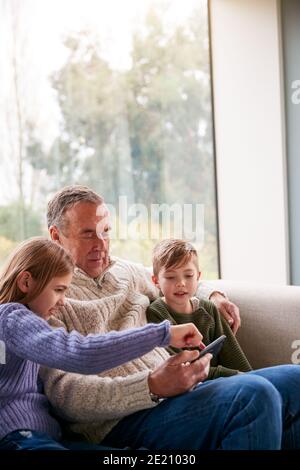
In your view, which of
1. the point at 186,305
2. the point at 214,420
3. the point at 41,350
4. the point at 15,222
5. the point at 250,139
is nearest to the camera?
the point at 41,350

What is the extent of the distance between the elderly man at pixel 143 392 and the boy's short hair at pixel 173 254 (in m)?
0.17

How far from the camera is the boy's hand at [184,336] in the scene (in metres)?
1.48

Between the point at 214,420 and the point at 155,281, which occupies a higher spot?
the point at 155,281

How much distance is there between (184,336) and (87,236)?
0.42m

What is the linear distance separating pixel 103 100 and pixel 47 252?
167cm

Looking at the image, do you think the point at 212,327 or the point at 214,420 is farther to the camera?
the point at 212,327

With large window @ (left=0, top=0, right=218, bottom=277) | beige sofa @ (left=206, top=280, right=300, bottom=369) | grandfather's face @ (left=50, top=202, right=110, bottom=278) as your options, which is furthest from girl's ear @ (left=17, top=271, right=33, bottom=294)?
large window @ (left=0, top=0, right=218, bottom=277)

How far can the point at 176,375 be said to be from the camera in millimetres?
1561

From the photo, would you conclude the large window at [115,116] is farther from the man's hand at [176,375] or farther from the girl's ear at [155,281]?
the man's hand at [176,375]

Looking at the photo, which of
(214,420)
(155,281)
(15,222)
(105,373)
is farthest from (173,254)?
(15,222)

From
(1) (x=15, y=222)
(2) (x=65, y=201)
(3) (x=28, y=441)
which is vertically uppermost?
(2) (x=65, y=201)

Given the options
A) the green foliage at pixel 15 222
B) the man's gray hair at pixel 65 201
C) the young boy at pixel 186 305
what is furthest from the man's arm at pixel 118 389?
the green foliage at pixel 15 222

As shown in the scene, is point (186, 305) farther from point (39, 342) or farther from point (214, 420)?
point (39, 342)

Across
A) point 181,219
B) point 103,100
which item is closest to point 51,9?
point 103,100
